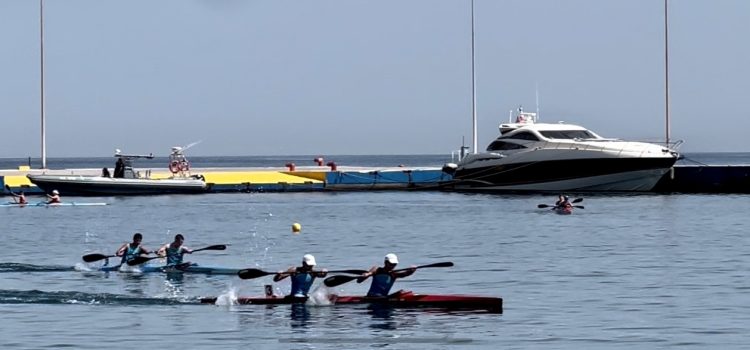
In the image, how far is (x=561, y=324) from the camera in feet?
116

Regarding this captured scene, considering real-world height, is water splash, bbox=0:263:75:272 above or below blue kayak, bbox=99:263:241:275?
below

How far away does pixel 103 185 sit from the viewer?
89.6 metres

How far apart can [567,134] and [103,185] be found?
26647mm

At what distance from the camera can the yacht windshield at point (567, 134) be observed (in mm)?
89312

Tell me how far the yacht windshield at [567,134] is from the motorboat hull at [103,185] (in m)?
21.9

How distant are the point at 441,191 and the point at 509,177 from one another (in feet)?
41.7

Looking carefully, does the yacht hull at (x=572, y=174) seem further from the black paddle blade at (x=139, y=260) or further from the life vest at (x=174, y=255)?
the black paddle blade at (x=139, y=260)

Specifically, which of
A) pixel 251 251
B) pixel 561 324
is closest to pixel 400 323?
pixel 561 324

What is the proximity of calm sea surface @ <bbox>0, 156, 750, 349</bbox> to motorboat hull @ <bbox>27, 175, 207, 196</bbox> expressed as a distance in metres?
1.22

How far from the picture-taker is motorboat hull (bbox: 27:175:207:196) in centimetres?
8988

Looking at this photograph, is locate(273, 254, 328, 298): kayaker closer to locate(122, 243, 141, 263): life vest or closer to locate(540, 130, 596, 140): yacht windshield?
locate(122, 243, 141, 263): life vest

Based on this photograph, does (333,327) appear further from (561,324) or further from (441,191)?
(441,191)

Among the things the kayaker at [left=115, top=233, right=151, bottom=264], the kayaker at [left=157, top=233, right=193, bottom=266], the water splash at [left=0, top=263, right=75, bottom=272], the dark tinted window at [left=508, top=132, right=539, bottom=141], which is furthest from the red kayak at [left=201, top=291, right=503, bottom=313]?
the dark tinted window at [left=508, top=132, right=539, bottom=141]

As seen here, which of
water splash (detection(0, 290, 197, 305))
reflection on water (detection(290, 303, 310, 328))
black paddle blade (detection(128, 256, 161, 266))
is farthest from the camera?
black paddle blade (detection(128, 256, 161, 266))
